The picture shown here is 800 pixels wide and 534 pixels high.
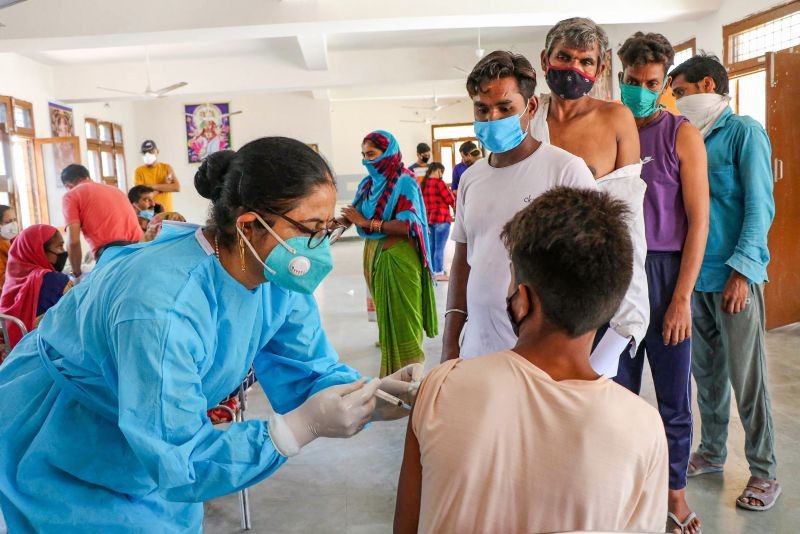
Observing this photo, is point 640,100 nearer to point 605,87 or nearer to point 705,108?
point 705,108

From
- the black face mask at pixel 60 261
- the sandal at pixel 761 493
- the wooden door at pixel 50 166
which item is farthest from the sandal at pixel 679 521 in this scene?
the wooden door at pixel 50 166

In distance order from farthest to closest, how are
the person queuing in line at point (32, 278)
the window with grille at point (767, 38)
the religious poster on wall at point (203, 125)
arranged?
the religious poster on wall at point (203, 125), the window with grille at point (767, 38), the person queuing in line at point (32, 278)

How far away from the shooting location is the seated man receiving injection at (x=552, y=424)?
2.91ft

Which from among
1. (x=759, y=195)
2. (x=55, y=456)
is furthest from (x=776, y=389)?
(x=55, y=456)

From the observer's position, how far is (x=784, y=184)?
14.9ft

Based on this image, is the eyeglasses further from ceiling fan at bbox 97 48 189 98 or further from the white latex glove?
ceiling fan at bbox 97 48 189 98

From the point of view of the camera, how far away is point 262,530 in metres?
2.24

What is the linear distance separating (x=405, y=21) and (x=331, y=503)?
5.29 m

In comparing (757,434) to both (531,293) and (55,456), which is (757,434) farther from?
(55,456)

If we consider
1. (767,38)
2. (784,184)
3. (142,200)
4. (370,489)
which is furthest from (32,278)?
(767,38)

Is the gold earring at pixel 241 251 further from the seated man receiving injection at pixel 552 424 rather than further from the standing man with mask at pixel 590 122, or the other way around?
the standing man with mask at pixel 590 122

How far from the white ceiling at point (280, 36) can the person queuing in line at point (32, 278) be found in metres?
3.77

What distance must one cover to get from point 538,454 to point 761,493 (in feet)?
5.54

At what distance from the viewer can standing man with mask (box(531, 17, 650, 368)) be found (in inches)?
67.5
